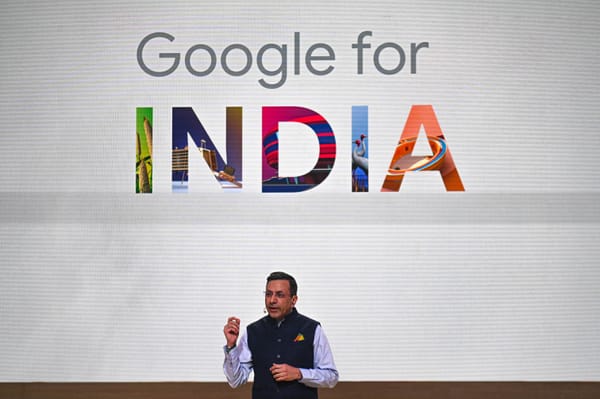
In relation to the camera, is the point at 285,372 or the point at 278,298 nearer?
the point at 285,372

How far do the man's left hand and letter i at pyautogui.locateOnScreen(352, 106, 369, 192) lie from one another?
1856 mm

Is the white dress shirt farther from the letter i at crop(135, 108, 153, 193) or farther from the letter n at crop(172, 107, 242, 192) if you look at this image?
the letter i at crop(135, 108, 153, 193)

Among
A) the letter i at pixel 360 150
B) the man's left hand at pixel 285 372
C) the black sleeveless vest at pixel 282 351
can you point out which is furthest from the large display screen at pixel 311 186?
the man's left hand at pixel 285 372

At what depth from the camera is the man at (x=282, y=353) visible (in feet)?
11.0

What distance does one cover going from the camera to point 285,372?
3229 mm

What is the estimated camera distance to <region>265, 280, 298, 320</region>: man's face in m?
3.36

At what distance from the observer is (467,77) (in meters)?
4.95

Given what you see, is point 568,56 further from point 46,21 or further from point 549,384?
point 46,21

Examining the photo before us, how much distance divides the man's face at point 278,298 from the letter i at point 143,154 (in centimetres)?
183

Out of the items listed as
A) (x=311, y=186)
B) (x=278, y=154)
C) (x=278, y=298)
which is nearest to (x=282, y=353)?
(x=278, y=298)

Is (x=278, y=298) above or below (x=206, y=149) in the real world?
below

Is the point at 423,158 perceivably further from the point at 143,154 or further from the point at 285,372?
the point at 285,372

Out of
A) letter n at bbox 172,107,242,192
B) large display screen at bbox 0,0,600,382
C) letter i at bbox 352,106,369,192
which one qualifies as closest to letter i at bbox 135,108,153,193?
large display screen at bbox 0,0,600,382

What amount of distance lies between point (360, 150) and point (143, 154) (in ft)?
4.71
